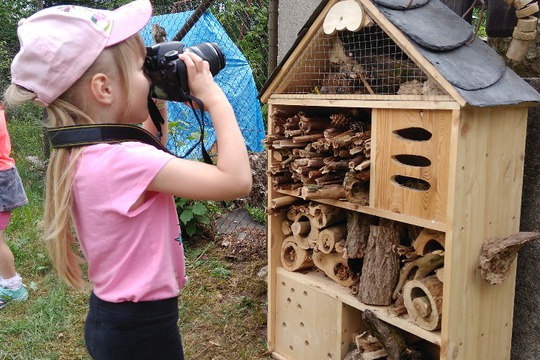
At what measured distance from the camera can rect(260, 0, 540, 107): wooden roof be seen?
1651mm

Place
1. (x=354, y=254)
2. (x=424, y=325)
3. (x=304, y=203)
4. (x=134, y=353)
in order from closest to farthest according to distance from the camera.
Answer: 1. (x=134, y=353)
2. (x=424, y=325)
3. (x=354, y=254)
4. (x=304, y=203)

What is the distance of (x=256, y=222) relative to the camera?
4.25 meters

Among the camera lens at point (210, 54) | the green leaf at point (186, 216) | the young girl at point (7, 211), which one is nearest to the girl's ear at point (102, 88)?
the camera lens at point (210, 54)

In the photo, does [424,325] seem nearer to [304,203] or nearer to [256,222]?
[304,203]

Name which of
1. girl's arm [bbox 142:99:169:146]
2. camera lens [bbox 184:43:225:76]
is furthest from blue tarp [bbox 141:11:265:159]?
camera lens [bbox 184:43:225:76]

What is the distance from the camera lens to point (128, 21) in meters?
1.23

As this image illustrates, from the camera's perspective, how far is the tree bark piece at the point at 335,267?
225 centimetres

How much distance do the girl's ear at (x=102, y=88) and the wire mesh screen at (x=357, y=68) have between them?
1045 mm

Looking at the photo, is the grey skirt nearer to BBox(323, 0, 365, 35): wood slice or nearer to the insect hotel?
the insect hotel

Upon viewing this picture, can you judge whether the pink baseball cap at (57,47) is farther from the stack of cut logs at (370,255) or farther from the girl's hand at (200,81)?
the stack of cut logs at (370,255)

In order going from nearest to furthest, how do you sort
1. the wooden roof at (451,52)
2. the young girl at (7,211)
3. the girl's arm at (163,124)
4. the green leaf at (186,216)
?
the girl's arm at (163,124) → the wooden roof at (451,52) → the young girl at (7,211) → the green leaf at (186,216)

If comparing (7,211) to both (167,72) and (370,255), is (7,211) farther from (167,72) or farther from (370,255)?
(167,72)

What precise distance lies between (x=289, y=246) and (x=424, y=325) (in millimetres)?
807

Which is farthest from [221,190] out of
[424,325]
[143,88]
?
[424,325]
